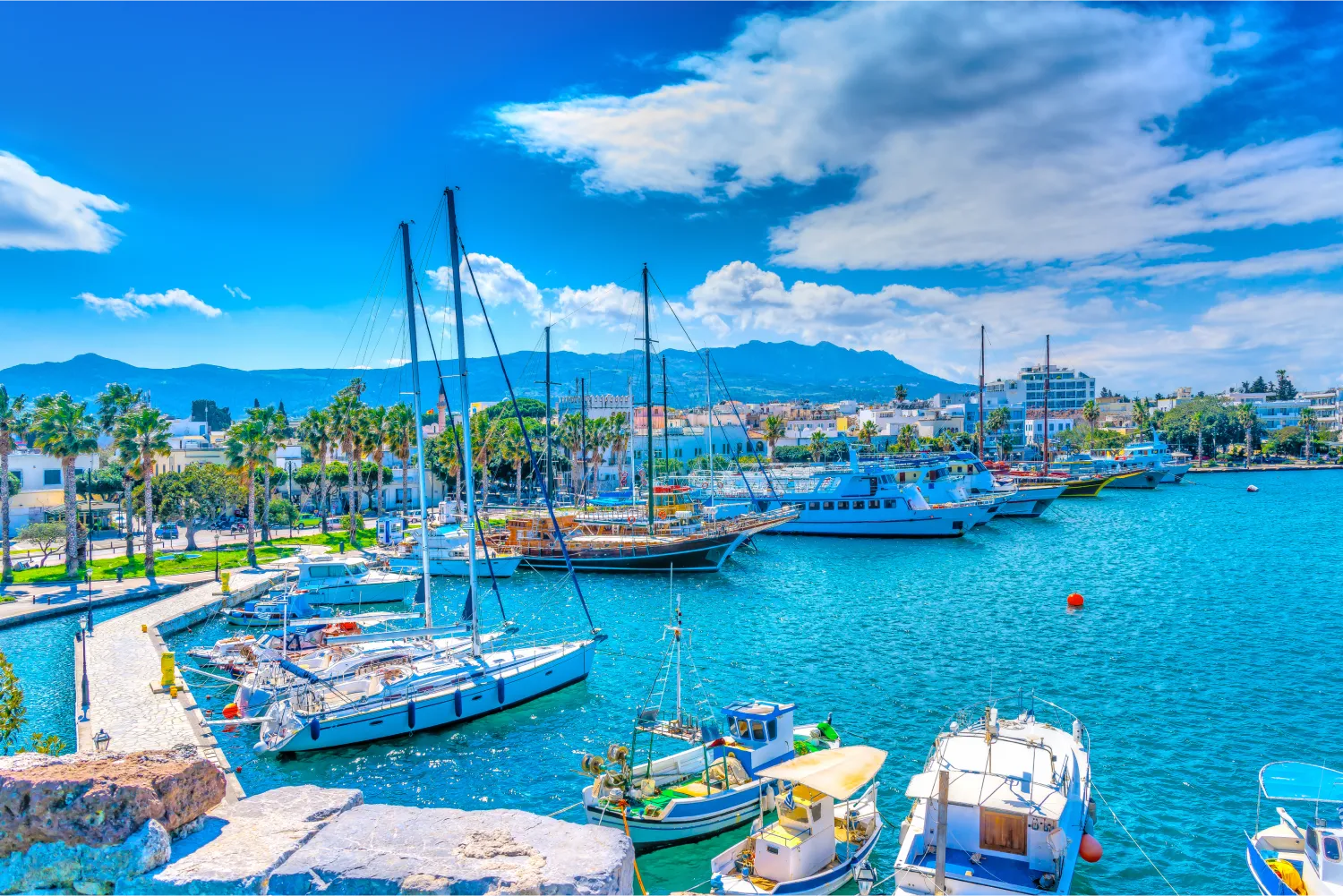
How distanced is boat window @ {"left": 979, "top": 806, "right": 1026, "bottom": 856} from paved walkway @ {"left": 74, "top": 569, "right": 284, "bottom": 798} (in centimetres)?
1477

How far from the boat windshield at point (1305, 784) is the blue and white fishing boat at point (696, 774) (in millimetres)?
8953

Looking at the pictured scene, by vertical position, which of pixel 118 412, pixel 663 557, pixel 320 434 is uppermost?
pixel 118 412

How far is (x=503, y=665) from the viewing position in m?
27.2

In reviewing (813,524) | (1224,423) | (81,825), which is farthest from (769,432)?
(81,825)

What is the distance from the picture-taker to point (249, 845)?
20.3 feet

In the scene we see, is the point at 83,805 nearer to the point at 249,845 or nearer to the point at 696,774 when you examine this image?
the point at 249,845

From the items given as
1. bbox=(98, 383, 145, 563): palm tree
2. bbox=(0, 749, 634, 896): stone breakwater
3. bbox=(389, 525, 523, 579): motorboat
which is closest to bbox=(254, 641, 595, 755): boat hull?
bbox=(0, 749, 634, 896): stone breakwater

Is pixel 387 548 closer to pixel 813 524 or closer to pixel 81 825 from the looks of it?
pixel 813 524

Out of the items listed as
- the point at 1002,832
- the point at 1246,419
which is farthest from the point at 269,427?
the point at 1246,419

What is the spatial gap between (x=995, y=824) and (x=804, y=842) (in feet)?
11.4

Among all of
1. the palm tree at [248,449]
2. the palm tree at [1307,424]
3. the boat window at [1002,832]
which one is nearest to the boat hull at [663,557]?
the palm tree at [248,449]

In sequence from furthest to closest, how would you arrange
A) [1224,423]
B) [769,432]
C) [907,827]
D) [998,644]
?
[1224,423] < [769,432] < [998,644] < [907,827]

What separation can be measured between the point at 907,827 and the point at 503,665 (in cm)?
1525

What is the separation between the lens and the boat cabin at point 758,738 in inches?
742
